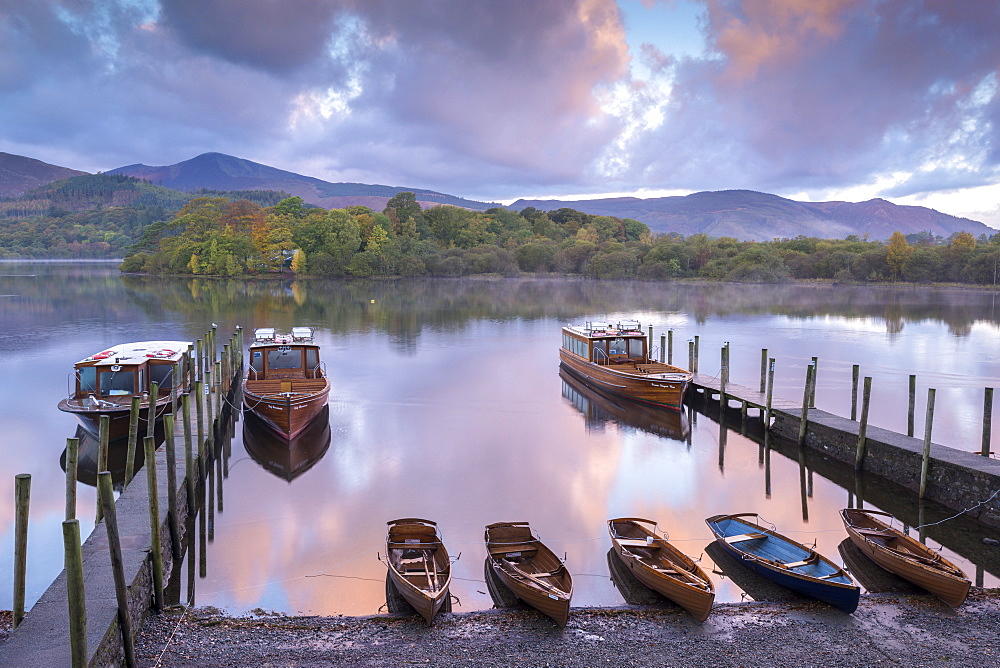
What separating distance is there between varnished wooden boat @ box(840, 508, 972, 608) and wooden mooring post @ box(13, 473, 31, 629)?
46.0 ft

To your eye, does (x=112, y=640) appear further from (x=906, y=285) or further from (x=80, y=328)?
(x=906, y=285)

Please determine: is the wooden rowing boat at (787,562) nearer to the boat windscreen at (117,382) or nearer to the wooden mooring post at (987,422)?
the wooden mooring post at (987,422)

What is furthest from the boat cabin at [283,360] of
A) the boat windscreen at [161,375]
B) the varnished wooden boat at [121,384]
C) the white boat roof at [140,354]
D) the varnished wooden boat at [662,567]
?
the varnished wooden boat at [662,567]

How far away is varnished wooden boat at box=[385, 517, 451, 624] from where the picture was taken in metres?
10.9

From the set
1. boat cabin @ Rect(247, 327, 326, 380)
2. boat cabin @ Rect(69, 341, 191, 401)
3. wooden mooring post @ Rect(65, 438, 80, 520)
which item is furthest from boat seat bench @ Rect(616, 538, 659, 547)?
boat cabin @ Rect(247, 327, 326, 380)

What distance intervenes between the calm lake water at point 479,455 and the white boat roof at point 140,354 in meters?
3.12

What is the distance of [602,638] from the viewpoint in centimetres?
1058

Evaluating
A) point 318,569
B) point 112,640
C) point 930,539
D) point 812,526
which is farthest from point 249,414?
point 930,539

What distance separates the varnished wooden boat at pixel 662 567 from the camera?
11.1 meters

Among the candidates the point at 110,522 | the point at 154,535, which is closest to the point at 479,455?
the point at 154,535

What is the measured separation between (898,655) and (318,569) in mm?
10180

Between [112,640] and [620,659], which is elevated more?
[112,640]

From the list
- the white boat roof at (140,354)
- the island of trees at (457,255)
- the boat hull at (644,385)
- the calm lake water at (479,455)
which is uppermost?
the island of trees at (457,255)

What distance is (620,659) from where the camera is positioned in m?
10.0
